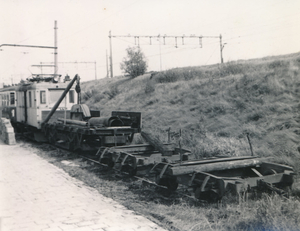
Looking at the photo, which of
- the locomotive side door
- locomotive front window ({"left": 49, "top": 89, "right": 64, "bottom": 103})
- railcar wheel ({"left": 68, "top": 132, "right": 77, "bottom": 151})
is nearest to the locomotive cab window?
locomotive front window ({"left": 49, "top": 89, "right": 64, "bottom": 103})

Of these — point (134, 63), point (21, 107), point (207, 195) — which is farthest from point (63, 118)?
point (134, 63)

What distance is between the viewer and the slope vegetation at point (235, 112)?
9484mm

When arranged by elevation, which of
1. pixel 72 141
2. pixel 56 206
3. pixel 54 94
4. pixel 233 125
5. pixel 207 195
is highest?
pixel 54 94

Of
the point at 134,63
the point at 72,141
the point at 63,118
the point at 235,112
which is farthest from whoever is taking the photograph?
the point at 134,63

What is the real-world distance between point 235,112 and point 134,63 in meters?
26.1

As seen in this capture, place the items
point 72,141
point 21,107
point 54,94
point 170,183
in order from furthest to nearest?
point 21,107
point 54,94
point 72,141
point 170,183

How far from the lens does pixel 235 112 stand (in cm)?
1318

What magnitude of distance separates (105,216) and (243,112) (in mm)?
9062

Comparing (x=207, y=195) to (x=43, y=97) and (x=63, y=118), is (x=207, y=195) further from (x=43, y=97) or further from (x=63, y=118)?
(x=43, y=97)

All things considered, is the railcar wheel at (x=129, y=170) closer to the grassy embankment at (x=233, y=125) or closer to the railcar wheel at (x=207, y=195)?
the grassy embankment at (x=233, y=125)

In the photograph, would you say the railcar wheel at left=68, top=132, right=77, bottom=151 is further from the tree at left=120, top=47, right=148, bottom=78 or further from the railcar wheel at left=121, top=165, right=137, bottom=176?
the tree at left=120, top=47, right=148, bottom=78

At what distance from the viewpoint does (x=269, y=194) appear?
223 inches

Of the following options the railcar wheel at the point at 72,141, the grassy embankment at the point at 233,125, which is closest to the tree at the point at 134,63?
the grassy embankment at the point at 233,125

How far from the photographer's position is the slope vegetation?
31.1 feet
